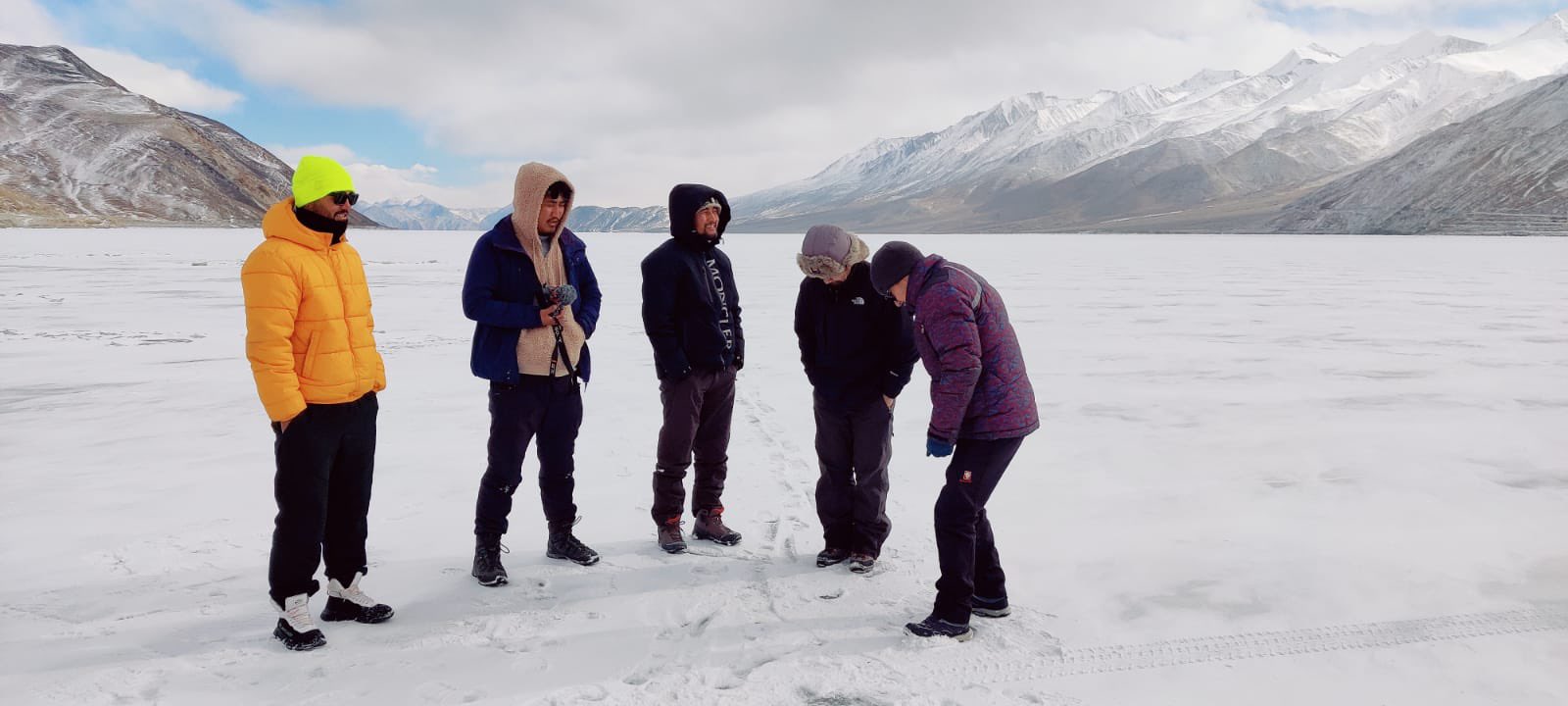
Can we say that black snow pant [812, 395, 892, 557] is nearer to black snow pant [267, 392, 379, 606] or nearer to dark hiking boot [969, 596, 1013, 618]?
dark hiking boot [969, 596, 1013, 618]

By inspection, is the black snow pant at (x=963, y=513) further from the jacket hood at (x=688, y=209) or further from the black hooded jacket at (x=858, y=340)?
the jacket hood at (x=688, y=209)

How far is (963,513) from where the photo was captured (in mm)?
3744

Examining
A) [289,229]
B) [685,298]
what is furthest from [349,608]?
[685,298]

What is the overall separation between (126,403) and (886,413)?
7.70m

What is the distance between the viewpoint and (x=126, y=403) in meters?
8.30

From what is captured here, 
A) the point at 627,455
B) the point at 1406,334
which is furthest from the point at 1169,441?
the point at 1406,334

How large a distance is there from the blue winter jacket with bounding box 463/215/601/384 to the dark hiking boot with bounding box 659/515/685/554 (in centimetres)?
125

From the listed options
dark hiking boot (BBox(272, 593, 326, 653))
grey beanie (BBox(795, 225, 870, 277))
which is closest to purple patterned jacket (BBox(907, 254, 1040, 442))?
grey beanie (BBox(795, 225, 870, 277))

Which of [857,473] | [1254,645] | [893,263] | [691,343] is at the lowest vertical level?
[1254,645]

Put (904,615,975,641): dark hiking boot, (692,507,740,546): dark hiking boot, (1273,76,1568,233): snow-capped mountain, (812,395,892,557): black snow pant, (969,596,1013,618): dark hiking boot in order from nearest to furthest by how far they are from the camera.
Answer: (904,615,975,641): dark hiking boot → (969,596,1013,618): dark hiking boot → (812,395,892,557): black snow pant → (692,507,740,546): dark hiking boot → (1273,76,1568,233): snow-capped mountain

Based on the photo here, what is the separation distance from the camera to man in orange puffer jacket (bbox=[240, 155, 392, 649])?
3.35 metres

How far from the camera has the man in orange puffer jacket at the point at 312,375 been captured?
335 cm

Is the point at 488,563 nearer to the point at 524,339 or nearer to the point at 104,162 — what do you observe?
the point at 524,339

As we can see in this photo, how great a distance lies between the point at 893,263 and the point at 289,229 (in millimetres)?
2407
